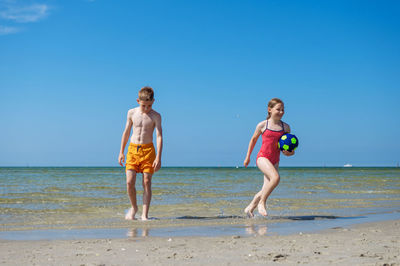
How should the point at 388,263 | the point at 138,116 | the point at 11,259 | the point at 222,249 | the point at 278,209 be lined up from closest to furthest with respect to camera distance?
the point at 388,263 < the point at 11,259 < the point at 222,249 < the point at 138,116 < the point at 278,209

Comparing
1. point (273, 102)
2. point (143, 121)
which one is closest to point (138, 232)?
point (143, 121)

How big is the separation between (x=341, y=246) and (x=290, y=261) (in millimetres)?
871

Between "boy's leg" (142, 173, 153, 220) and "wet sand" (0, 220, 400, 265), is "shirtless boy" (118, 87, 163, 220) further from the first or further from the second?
"wet sand" (0, 220, 400, 265)

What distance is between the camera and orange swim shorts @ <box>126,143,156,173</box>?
21.7 feet

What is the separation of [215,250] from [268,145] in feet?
10.6

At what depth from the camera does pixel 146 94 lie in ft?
21.6

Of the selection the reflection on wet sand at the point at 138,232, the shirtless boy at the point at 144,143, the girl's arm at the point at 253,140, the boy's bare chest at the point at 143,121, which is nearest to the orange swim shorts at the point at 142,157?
the shirtless boy at the point at 144,143

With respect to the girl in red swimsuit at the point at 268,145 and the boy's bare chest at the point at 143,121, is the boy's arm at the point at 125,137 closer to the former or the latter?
the boy's bare chest at the point at 143,121

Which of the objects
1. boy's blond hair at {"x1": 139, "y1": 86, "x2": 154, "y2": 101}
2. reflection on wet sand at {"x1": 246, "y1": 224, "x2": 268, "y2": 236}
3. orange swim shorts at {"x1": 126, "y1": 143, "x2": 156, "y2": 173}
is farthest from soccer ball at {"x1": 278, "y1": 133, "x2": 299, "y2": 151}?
boy's blond hair at {"x1": 139, "y1": 86, "x2": 154, "y2": 101}

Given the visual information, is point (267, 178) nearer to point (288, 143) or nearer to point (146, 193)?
point (288, 143)

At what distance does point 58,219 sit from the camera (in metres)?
6.84

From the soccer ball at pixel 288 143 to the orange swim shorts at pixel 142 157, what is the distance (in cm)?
197

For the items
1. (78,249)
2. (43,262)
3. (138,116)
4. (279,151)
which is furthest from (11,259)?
(279,151)

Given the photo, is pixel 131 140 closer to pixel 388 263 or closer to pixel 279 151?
pixel 279 151
